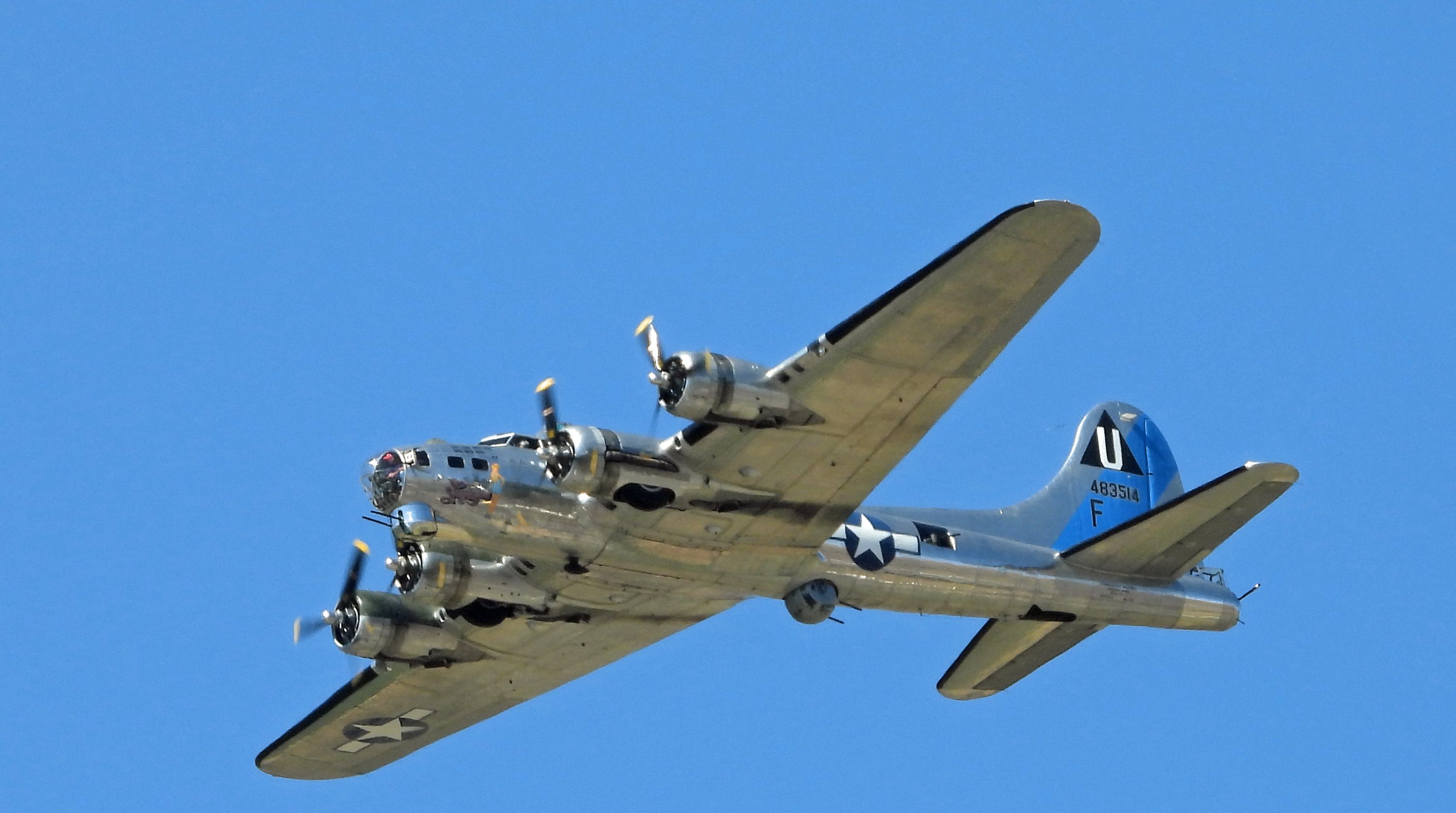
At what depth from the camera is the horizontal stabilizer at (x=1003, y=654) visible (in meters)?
31.0

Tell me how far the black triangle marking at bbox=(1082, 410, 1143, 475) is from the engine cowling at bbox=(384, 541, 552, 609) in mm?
12439

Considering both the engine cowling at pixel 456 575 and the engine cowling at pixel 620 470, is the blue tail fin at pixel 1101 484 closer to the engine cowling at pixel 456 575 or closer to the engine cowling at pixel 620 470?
the engine cowling at pixel 620 470

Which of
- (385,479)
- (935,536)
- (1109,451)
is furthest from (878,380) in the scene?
(1109,451)

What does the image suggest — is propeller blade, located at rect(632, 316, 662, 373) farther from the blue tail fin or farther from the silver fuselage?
the blue tail fin

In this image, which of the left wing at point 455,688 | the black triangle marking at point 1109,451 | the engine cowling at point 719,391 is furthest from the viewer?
the black triangle marking at point 1109,451

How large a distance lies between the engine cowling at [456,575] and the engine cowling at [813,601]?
3749 millimetres

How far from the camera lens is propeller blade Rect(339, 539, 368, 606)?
92.4ft

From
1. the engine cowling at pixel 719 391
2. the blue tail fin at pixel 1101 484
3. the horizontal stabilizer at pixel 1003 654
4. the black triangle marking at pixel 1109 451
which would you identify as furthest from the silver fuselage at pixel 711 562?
the black triangle marking at pixel 1109 451

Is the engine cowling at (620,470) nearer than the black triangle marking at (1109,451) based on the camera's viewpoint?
Yes

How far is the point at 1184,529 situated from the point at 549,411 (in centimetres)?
1139

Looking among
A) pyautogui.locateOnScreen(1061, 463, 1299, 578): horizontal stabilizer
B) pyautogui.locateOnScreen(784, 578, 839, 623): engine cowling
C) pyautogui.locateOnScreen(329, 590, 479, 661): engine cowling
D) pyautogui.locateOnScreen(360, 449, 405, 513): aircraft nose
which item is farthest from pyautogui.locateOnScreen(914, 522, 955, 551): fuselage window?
pyautogui.locateOnScreen(360, 449, 405, 513): aircraft nose

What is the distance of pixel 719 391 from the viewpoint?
75.4 ft

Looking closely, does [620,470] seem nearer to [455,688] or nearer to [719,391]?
[719,391]

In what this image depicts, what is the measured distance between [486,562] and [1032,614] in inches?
366
